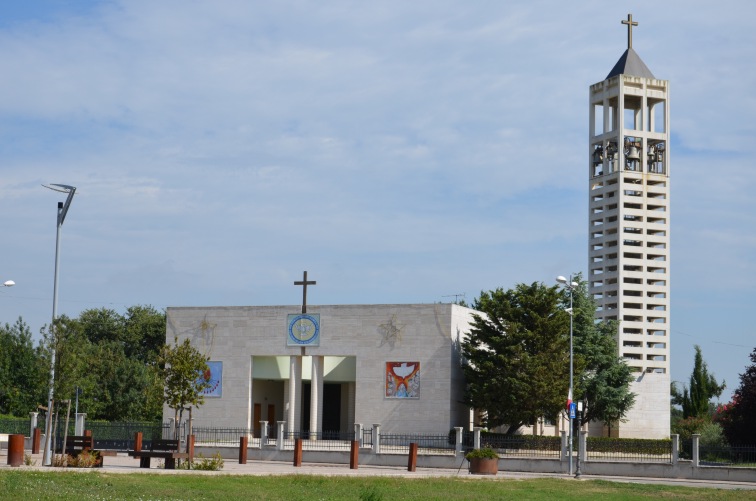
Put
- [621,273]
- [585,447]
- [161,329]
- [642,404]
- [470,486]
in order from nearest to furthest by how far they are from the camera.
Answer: [470,486] < [585,447] < [642,404] < [621,273] < [161,329]

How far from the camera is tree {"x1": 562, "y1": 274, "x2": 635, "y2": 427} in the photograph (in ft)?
193

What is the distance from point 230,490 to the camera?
78.3ft

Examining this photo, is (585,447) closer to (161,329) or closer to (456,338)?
(456,338)

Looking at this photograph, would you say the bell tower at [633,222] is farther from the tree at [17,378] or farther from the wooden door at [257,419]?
the tree at [17,378]

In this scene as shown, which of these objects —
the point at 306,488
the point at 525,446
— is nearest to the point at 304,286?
the point at 525,446

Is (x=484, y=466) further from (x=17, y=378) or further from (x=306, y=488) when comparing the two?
(x=17, y=378)

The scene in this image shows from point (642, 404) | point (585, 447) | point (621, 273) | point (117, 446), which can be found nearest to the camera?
point (585, 447)

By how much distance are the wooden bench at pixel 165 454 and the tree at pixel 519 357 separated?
A: 21132 millimetres

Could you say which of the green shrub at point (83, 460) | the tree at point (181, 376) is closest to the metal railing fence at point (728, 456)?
the tree at point (181, 376)

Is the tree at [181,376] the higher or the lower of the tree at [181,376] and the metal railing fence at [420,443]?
the higher

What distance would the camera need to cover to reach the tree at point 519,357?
49.9m

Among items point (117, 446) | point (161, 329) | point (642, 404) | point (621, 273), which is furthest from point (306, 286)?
point (161, 329)

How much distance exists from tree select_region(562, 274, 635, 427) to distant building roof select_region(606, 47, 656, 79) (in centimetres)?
2476

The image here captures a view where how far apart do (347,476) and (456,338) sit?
25.2 m
